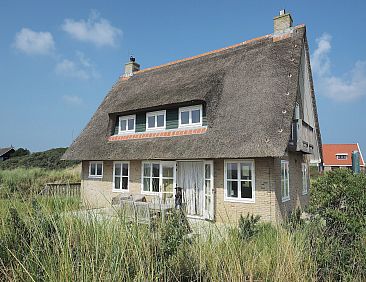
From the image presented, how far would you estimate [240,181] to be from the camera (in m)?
10.9

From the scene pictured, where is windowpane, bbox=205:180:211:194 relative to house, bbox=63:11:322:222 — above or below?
below

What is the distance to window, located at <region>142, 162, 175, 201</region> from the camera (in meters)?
13.1

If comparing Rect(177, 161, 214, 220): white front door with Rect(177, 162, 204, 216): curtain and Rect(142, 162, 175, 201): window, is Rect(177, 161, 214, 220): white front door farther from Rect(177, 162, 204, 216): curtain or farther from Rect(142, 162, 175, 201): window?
Rect(142, 162, 175, 201): window

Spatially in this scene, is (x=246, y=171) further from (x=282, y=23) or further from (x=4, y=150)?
(x=4, y=150)

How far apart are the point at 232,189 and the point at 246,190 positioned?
1.90ft

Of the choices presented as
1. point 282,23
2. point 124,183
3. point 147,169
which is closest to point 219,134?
point 147,169

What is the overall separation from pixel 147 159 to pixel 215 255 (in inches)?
391

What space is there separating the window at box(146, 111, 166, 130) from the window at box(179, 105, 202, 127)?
44.8 inches

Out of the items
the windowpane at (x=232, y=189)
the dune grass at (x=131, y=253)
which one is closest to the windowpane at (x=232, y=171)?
the windowpane at (x=232, y=189)

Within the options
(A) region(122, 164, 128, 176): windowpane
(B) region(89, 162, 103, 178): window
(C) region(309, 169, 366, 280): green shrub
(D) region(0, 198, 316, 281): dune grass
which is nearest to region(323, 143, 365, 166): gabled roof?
(A) region(122, 164, 128, 176): windowpane

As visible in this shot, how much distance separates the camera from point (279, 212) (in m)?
10.4

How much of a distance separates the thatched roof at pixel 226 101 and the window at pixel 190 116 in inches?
22.7

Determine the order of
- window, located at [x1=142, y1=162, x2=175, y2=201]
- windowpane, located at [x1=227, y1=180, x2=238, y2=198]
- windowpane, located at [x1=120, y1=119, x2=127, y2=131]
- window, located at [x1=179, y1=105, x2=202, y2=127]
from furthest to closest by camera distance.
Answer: windowpane, located at [x1=120, y1=119, x2=127, y2=131] → window, located at [x1=142, y1=162, x2=175, y2=201] → window, located at [x1=179, y1=105, x2=202, y2=127] → windowpane, located at [x1=227, y1=180, x2=238, y2=198]

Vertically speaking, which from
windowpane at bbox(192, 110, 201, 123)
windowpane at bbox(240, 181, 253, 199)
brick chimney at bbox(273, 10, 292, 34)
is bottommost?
windowpane at bbox(240, 181, 253, 199)
